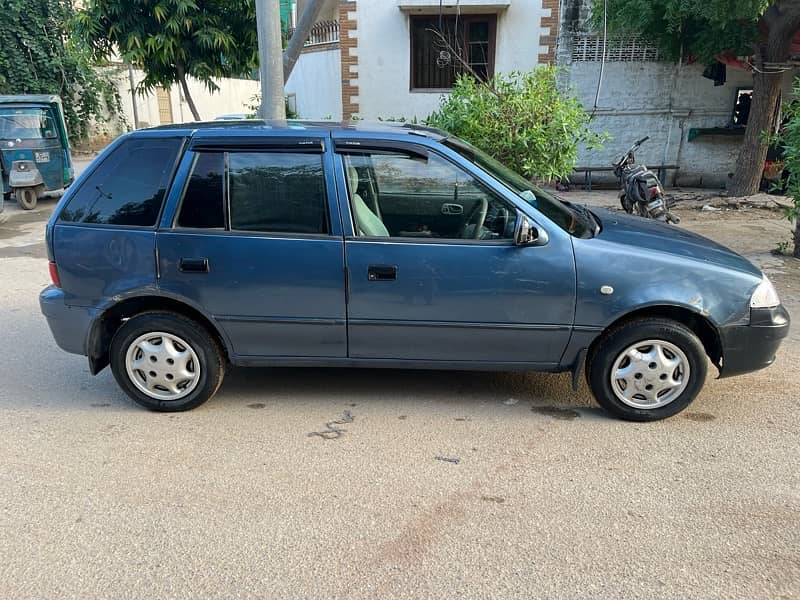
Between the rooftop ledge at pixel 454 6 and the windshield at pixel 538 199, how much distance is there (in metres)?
10.5

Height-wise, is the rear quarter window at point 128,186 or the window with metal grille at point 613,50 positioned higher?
the window with metal grille at point 613,50

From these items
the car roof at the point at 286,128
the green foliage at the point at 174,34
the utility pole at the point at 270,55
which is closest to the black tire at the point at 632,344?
the car roof at the point at 286,128

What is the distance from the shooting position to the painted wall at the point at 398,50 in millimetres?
13609

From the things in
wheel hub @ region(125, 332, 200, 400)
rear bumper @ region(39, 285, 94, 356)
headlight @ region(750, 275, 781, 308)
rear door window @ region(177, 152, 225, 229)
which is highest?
rear door window @ region(177, 152, 225, 229)

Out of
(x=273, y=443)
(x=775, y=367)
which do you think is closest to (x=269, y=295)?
(x=273, y=443)

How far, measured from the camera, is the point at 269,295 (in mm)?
3824

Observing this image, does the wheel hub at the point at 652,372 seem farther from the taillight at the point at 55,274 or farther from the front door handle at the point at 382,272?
the taillight at the point at 55,274

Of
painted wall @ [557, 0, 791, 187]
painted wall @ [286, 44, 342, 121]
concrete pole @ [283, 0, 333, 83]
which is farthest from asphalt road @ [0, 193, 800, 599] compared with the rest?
painted wall @ [286, 44, 342, 121]

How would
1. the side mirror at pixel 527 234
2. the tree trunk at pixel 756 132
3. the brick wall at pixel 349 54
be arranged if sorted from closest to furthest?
1. the side mirror at pixel 527 234
2. the tree trunk at pixel 756 132
3. the brick wall at pixel 349 54

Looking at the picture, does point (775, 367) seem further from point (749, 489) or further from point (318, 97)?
point (318, 97)

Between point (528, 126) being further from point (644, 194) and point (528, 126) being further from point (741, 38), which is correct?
point (741, 38)

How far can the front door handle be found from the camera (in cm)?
372

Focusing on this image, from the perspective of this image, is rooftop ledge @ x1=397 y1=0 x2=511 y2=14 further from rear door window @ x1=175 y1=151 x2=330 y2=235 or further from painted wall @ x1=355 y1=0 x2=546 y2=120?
rear door window @ x1=175 y1=151 x2=330 y2=235

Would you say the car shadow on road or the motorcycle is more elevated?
the motorcycle
